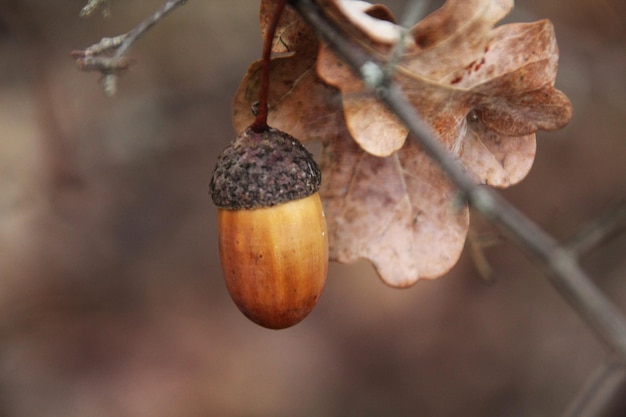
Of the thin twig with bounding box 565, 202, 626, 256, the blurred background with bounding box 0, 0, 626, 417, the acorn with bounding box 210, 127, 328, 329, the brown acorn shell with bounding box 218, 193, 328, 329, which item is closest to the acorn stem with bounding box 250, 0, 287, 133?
the acorn with bounding box 210, 127, 328, 329

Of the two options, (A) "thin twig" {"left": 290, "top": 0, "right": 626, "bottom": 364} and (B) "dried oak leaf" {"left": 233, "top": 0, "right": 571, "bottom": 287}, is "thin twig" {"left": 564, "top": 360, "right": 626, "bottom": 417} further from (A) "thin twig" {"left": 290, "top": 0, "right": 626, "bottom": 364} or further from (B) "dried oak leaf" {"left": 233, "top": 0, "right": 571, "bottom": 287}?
(B) "dried oak leaf" {"left": 233, "top": 0, "right": 571, "bottom": 287}

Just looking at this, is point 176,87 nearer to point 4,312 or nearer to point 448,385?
point 4,312

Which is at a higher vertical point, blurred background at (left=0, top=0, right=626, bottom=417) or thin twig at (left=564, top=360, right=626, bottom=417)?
thin twig at (left=564, top=360, right=626, bottom=417)

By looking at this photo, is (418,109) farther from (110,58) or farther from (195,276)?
(195,276)

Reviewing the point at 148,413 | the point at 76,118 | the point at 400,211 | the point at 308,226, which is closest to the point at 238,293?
the point at 308,226

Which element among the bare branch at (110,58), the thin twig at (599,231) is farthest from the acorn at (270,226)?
the thin twig at (599,231)

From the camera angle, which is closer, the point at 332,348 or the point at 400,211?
the point at 400,211

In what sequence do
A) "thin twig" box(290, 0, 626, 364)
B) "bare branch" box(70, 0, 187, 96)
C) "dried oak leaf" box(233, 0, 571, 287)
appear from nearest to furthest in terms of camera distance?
"thin twig" box(290, 0, 626, 364)
"bare branch" box(70, 0, 187, 96)
"dried oak leaf" box(233, 0, 571, 287)
